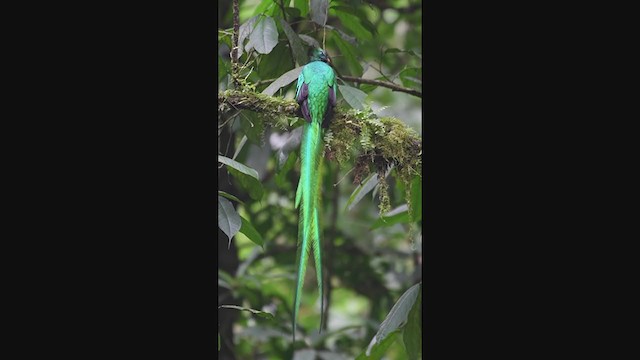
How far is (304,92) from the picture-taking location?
2055mm

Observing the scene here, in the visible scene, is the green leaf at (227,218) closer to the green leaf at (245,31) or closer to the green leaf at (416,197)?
the green leaf at (245,31)

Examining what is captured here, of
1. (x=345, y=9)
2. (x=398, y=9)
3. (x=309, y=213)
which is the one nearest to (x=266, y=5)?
(x=345, y=9)

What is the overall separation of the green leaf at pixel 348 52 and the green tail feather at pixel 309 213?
78cm

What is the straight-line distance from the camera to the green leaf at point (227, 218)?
1985mm

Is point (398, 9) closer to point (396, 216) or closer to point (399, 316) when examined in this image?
point (396, 216)

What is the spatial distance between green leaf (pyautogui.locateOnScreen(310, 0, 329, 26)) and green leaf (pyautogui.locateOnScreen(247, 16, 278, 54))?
35 cm

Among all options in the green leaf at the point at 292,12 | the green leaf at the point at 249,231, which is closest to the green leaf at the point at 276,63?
the green leaf at the point at 292,12

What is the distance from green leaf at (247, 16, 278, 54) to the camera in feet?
7.11

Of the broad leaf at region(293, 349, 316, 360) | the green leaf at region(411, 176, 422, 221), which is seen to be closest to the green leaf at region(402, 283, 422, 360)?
the green leaf at region(411, 176, 422, 221)

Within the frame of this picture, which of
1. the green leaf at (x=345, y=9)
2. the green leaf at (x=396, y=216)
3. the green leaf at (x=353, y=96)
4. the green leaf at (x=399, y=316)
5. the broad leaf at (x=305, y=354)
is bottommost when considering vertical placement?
the broad leaf at (x=305, y=354)

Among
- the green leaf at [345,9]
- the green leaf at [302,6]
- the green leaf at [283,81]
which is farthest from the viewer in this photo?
the green leaf at [345,9]
